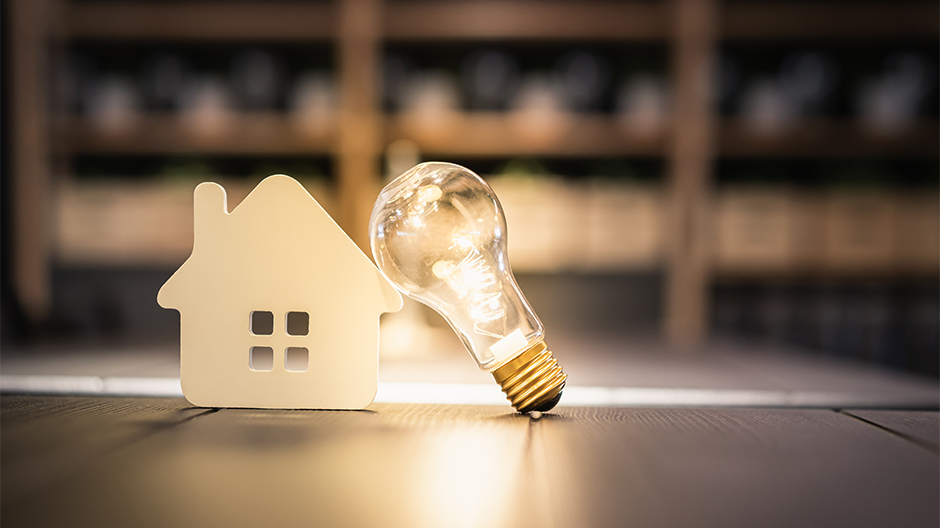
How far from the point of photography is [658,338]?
1.22m

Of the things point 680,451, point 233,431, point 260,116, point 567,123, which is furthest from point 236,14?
point 680,451

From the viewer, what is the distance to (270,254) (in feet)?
1.45

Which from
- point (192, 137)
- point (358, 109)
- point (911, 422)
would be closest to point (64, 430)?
point (911, 422)

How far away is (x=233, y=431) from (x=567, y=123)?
1458 mm

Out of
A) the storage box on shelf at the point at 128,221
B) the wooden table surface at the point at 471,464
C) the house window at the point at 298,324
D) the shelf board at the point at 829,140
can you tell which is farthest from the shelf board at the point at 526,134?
the wooden table surface at the point at 471,464

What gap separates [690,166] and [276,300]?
1.44 m

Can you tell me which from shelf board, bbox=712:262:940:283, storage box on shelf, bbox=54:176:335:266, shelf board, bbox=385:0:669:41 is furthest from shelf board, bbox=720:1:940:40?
storage box on shelf, bbox=54:176:335:266

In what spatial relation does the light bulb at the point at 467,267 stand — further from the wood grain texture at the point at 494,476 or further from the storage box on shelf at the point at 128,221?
the storage box on shelf at the point at 128,221

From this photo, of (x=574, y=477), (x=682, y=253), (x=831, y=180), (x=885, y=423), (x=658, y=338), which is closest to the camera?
(x=574, y=477)

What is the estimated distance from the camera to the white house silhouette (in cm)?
43

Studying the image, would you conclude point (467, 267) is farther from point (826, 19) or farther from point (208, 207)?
point (826, 19)

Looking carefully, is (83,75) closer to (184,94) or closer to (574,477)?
(184,94)

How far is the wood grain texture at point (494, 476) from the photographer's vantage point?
246 millimetres

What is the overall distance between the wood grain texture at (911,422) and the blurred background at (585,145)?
1066 millimetres
